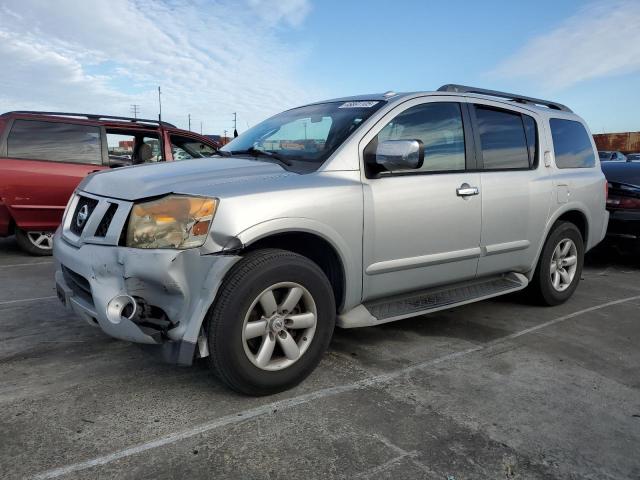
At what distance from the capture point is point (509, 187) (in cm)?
394

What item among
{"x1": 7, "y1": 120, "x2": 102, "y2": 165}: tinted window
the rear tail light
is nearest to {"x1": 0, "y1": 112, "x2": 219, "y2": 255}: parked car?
{"x1": 7, "y1": 120, "x2": 102, "y2": 165}: tinted window

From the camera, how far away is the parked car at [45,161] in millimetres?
6258

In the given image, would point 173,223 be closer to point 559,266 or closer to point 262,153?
point 262,153

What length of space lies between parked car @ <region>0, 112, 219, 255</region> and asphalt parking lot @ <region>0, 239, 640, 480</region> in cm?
279

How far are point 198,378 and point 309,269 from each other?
94 cm

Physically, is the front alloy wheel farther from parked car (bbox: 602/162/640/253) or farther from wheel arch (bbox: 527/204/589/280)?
parked car (bbox: 602/162/640/253)

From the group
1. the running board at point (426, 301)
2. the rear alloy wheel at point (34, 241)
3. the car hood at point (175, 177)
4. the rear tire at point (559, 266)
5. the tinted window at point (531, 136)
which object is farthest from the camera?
the rear alloy wheel at point (34, 241)

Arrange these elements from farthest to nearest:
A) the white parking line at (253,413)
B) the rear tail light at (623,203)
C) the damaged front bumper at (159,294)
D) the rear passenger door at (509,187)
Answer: the rear tail light at (623,203), the rear passenger door at (509,187), the damaged front bumper at (159,294), the white parking line at (253,413)

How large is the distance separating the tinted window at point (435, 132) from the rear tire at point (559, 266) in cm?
140

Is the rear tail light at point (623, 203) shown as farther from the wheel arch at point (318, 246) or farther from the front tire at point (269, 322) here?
the front tire at point (269, 322)

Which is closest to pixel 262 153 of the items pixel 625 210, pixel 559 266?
pixel 559 266

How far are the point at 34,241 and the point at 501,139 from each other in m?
5.83

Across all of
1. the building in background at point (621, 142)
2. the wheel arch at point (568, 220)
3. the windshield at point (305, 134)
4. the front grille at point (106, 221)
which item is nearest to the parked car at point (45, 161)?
the windshield at point (305, 134)

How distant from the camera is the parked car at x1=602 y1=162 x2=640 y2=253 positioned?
605 cm
